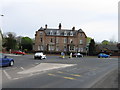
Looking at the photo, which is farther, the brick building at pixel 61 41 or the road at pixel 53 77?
the brick building at pixel 61 41

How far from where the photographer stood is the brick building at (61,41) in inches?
2633

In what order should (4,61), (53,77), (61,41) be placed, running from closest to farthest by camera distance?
(53,77) → (4,61) → (61,41)

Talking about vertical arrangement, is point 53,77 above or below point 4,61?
below

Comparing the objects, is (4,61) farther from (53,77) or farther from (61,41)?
(61,41)

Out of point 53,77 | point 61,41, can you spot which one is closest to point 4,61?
point 53,77

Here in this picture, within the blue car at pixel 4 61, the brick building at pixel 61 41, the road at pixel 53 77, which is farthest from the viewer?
the brick building at pixel 61 41

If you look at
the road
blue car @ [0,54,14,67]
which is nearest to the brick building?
blue car @ [0,54,14,67]

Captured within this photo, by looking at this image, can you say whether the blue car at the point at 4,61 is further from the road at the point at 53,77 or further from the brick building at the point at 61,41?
the brick building at the point at 61,41

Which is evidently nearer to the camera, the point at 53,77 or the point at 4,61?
the point at 53,77

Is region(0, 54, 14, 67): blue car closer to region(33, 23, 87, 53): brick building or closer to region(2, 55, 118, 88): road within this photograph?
region(2, 55, 118, 88): road

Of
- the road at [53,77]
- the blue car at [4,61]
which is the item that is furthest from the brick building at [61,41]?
the road at [53,77]

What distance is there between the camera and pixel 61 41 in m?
67.9

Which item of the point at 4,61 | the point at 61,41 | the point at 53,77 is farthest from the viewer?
the point at 61,41

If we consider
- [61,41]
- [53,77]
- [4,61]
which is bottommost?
[53,77]
